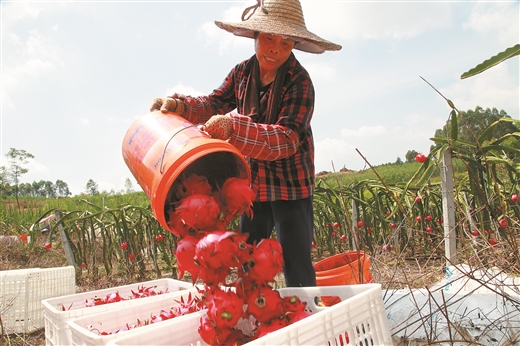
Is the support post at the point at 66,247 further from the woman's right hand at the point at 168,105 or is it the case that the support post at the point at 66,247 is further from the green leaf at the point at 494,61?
the green leaf at the point at 494,61

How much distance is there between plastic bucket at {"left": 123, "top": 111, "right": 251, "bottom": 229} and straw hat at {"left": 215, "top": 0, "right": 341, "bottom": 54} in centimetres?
46

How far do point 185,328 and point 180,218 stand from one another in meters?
0.31

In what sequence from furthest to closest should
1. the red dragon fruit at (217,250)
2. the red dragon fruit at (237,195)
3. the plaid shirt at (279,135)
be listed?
the plaid shirt at (279,135), the red dragon fruit at (237,195), the red dragon fruit at (217,250)

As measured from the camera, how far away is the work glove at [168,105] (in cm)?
157

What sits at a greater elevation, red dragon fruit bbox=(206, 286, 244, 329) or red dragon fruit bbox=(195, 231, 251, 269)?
red dragon fruit bbox=(195, 231, 251, 269)

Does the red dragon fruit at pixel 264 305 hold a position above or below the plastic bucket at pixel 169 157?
below

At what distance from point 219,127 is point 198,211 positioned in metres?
0.29

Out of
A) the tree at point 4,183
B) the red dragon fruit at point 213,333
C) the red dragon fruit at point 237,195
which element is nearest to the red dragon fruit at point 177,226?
the red dragon fruit at point 237,195

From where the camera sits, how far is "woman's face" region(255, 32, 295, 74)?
5.08 ft

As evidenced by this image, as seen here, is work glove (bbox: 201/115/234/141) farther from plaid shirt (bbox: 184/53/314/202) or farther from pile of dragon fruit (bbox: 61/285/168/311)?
pile of dragon fruit (bbox: 61/285/168/311)

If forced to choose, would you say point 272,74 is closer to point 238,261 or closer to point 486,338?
point 238,261

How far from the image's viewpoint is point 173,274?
3.54m

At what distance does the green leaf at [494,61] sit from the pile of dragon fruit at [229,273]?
29.5 inches

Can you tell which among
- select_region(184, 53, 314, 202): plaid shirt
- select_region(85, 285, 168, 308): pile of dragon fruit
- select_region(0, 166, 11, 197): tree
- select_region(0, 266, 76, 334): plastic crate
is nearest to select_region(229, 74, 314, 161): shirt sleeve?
select_region(184, 53, 314, 202): plaid shirt
